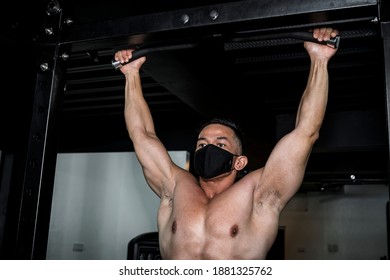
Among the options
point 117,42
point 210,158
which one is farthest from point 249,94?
point 117,42

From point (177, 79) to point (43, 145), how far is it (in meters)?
1.20

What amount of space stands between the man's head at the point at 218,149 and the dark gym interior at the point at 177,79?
1.58ft

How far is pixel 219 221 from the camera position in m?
2.15

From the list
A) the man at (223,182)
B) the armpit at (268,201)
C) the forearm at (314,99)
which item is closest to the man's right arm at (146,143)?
the man at (223,182)

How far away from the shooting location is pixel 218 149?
2221 mm

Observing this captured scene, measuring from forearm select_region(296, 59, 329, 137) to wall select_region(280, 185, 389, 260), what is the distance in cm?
740

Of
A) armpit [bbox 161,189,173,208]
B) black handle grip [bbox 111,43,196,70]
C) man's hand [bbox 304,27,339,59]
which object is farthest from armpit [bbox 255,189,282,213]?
black handle grip [bbox 111,43,196,70]

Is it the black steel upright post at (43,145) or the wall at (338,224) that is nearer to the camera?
the black steel upright post at (43,145)

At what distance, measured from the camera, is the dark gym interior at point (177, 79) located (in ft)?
5.39

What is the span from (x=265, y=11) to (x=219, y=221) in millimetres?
1073

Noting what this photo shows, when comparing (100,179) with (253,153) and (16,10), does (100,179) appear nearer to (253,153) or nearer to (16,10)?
(253,153)

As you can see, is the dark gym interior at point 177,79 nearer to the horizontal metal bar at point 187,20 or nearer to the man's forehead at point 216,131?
the horizontal metal bar at point 187,20

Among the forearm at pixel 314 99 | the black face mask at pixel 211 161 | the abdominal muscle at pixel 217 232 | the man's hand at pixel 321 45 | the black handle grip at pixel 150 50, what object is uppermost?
the black handle grip at pixel 150 50

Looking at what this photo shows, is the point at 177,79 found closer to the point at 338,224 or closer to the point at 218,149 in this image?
the point at 218,149
